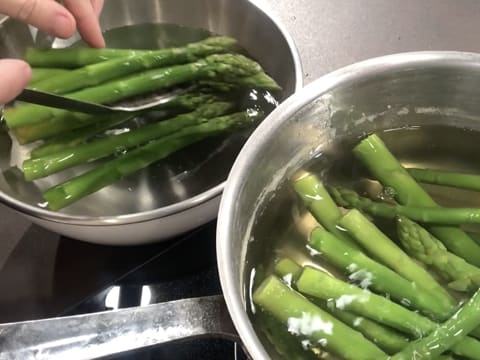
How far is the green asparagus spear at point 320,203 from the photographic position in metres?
0.73

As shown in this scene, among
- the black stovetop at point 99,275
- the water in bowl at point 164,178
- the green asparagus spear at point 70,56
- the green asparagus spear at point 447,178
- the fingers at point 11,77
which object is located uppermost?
the fingers at point 11,77

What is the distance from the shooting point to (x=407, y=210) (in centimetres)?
73

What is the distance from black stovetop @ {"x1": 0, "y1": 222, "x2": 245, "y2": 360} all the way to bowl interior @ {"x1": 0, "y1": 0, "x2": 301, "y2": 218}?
0.06 meters

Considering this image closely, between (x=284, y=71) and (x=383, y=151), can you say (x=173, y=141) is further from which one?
(x=383, y=151)

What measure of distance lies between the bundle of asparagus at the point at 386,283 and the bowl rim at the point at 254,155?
8 cm

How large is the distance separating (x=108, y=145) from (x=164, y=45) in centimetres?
28

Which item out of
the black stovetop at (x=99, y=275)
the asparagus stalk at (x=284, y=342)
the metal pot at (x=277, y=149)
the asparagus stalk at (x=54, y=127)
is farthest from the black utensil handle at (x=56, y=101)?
the asparagus stalk at (x=284, y=342)

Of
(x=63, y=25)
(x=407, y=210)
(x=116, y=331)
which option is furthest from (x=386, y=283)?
(x=63, y=25)

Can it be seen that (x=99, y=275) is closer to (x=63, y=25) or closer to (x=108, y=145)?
(x=108, y=145)

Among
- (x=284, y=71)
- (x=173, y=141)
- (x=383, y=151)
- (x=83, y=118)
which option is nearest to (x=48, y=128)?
(x=83, y=118)

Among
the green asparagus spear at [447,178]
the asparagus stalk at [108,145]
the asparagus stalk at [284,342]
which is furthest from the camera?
the asparagus stalk at [108,145]

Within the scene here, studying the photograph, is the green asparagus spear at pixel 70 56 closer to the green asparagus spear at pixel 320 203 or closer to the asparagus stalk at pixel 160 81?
the asparagus stalk at pixel 160 81

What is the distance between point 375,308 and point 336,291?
0.15ft

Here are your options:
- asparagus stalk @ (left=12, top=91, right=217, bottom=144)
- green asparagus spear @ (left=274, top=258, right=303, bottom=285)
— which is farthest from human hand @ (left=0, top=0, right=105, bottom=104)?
green asparagus spear @ (left=274, top=258, right=303, bottom=285)
